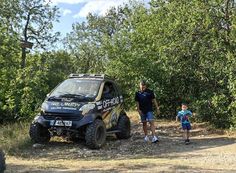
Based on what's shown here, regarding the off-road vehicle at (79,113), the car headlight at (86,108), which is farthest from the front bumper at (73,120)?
the car headlight at (86,108)

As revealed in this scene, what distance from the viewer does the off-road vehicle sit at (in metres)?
12.0

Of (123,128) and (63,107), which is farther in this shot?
(123,128)

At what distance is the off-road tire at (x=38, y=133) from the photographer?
12.2 m

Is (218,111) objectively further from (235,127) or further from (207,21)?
(207,21)

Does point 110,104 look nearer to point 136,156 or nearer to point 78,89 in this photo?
point 78,89

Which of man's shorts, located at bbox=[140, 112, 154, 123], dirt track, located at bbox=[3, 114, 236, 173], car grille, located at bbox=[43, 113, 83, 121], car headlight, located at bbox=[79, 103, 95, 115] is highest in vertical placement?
car headlight, located at bbox=[79, 103, 95, 115]

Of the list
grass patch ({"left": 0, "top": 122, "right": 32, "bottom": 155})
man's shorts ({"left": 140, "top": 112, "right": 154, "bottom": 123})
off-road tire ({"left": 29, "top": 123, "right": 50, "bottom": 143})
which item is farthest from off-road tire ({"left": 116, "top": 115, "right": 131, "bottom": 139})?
grass patch ({"left": 0, "top": 122, "right": 32, "bottom": 155})

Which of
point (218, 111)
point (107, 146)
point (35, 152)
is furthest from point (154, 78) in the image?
point (35, 152)

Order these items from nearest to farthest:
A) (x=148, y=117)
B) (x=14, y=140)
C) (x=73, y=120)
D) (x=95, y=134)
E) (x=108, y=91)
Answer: (x=95, y=134) → (x=73, y=120) → (x=14, y=140) → (x=148, y=117) → (x=108, y=91)

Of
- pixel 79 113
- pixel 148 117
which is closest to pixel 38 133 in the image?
pixel 79 113

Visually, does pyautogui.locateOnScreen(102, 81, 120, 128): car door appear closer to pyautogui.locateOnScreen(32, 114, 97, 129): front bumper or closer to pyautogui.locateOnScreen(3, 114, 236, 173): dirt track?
pyautogui.locateOnScreen(3, 114, 236, 173): dirt track

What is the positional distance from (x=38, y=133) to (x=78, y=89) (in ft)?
5.75

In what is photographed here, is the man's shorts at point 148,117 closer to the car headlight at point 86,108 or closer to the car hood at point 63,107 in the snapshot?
the car headlight at point 86,108

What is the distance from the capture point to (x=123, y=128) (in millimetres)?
13883
